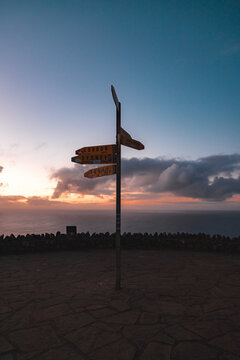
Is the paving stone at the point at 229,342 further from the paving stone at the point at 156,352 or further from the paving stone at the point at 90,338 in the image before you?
the paving stone at the point at 90,338

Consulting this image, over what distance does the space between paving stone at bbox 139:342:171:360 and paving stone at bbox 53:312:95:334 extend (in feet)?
3.78

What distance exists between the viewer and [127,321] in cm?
393

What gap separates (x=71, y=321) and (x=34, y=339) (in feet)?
2.26

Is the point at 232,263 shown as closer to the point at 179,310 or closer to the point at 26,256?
the point at 179,310

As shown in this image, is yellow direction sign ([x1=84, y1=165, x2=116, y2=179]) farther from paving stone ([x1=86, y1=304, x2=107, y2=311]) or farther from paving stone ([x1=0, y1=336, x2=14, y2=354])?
paving stone ([x1=0, y1=336, x2=14, y2=354])

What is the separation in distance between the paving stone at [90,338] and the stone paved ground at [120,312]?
0.04 feet

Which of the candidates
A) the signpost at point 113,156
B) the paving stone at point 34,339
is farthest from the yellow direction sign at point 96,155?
the paving stone at point 34,339

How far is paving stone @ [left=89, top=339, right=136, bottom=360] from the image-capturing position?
299 cm

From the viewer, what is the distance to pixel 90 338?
11.2 ft

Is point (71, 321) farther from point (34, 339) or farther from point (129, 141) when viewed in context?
point (129, 141)

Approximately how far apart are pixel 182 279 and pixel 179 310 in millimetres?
2001

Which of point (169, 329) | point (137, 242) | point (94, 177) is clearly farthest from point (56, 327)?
point (137, 242)

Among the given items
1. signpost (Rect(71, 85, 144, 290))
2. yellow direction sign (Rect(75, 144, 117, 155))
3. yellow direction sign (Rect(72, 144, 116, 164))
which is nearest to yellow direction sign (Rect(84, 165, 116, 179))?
signpost (Rect(71, 85, 144, 290))

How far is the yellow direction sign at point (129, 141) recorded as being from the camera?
18.4 feet
